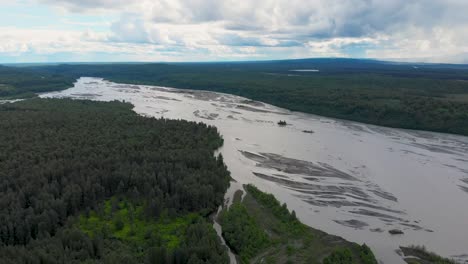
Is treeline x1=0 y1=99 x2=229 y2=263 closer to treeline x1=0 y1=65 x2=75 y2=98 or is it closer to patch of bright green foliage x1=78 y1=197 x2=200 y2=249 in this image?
patch of bright green foliage x1=78 y1=197 x2=200 y2=249

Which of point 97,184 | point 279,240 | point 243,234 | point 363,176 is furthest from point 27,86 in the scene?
point 279,240


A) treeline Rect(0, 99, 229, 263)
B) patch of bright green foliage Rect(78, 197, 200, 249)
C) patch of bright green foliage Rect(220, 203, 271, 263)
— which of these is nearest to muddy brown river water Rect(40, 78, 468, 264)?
treeline Rect(0, 99, 229, 263)

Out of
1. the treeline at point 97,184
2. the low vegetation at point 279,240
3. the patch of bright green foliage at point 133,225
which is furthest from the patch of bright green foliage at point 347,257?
the patch of bright green foliage at point 133,225

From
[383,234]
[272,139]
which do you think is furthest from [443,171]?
[272,139]

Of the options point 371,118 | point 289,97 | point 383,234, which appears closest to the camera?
point 383,234

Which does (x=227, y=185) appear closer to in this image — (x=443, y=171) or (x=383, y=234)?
(x=383, y=234)

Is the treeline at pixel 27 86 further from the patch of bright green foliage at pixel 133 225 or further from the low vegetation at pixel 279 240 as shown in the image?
the low vegetation at pixel 279 240

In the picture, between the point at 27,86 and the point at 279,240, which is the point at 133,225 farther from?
the point at 27,86
